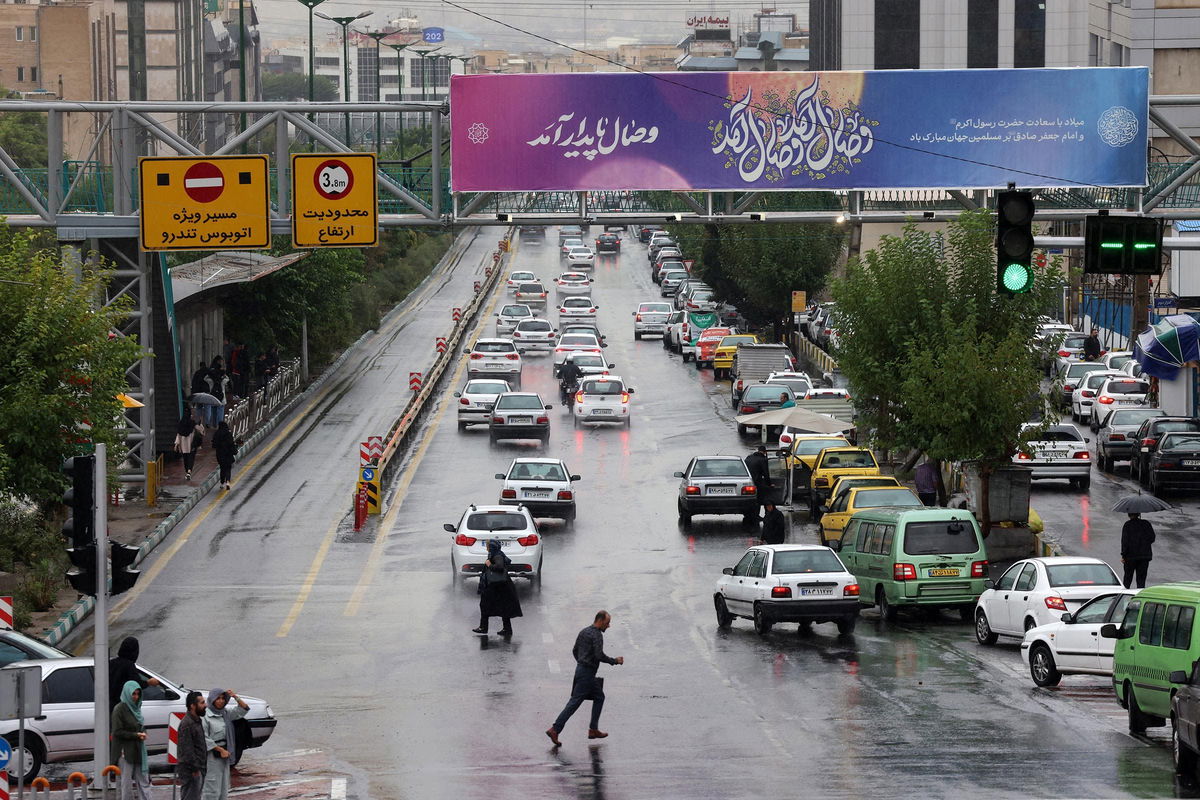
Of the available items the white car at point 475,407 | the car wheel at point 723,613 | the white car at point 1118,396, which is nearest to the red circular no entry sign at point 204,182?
the car wheel at point 723,613

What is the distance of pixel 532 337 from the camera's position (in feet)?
224

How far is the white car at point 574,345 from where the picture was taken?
63291 millimetres

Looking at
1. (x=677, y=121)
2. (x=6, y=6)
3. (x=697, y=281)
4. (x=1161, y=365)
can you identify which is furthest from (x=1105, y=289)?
(x=6, y=6)

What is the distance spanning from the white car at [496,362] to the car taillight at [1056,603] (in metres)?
36.5

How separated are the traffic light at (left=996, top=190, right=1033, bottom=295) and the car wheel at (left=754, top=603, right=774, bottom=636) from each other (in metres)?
10.7

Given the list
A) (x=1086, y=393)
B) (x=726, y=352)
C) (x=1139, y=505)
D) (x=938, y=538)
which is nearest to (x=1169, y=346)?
(x=1086, y=393)

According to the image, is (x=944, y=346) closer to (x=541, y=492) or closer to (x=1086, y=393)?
(x=541, y=492)

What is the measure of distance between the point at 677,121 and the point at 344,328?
126ft

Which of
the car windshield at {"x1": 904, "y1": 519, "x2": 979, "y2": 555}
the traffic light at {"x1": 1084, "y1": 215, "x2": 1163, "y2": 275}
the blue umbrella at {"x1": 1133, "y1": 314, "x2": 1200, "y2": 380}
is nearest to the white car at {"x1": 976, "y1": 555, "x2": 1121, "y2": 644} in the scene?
the car windshield at {"x1": 904, "y1": 519, "x2": 979, "y2": 555}

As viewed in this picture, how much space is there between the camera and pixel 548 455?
4509 centimetres

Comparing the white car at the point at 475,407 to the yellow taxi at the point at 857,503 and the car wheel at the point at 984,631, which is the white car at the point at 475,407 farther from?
the car wheel at the point at 984,631

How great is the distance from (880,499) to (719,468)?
4338mm

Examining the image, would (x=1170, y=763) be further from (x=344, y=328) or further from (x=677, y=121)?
(x=344, y=328)

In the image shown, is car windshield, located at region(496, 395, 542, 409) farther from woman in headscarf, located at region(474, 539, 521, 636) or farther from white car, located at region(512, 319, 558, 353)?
woman in headscarf, located at region(474, 539, 521, 636)
